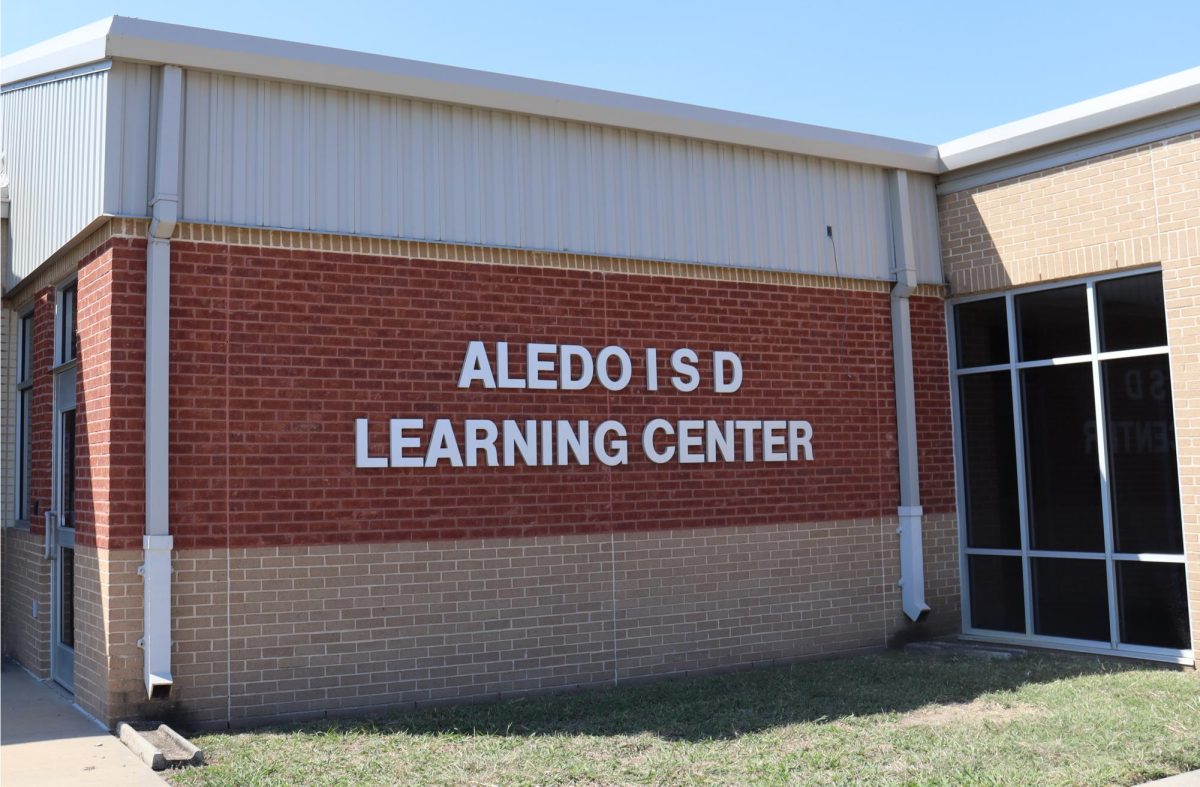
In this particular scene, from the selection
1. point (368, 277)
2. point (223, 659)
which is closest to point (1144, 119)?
point (368, 277)

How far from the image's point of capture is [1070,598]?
11.2 meters

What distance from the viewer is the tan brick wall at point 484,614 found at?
27.9ft

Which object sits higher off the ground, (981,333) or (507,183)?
(507,183)

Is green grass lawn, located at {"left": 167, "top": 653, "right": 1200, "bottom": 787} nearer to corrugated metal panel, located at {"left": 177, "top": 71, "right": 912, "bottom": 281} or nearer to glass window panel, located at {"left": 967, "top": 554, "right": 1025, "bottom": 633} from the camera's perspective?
glass window panel, located at {"left": 967, "top": 554, "right": 1025, "bottom": 633}

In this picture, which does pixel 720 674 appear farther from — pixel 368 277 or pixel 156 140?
pixel 156 140

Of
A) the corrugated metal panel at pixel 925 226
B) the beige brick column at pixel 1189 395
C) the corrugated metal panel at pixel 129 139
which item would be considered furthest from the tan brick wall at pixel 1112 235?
the corrugated metal panel at pixel 129 139

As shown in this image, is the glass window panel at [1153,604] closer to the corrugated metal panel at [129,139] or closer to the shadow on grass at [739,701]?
the shadow on grass at [739,701]

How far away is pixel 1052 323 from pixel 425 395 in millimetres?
6355

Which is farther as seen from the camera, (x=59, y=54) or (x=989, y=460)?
(x=989, y=460)

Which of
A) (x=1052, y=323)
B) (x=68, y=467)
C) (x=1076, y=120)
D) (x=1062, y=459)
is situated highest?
(x=1076, y=120)

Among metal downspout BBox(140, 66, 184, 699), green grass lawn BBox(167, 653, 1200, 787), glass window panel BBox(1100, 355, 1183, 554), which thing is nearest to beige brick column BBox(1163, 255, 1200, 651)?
glass window panel BBox(1100, 355, 1183, 554)

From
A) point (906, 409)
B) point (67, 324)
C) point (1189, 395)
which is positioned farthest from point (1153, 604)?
point (67, 324)

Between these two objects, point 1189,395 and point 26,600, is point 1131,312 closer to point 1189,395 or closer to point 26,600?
point 1189,395

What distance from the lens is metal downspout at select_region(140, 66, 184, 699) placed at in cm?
825
